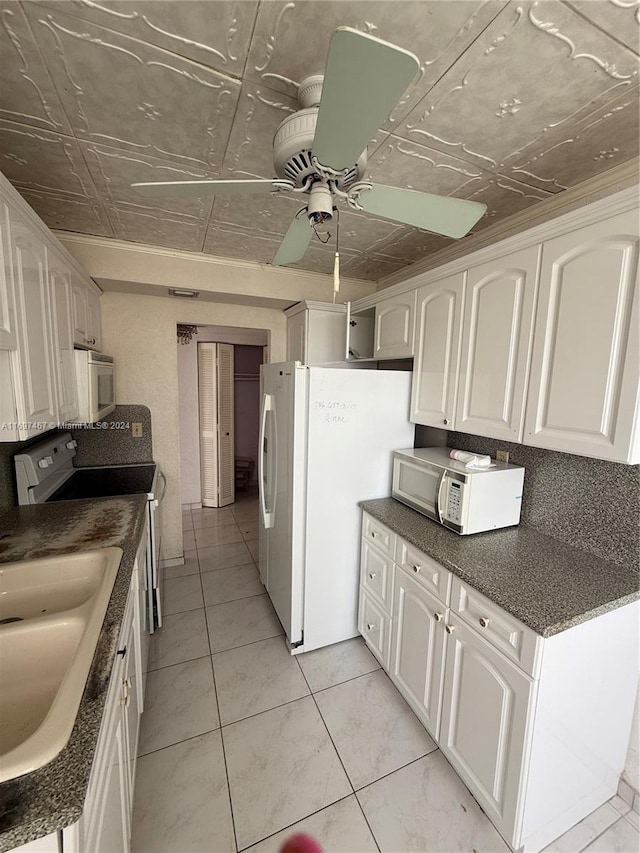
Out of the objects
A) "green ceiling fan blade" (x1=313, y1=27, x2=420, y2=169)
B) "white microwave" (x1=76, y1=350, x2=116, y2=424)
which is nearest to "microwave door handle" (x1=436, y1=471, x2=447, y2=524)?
"green ceiling fan blade" (x1=313, y1=27, x2=420, y2=169)

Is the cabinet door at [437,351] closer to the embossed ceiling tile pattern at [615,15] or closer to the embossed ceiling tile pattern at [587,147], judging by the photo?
the embossed ceiling tile pattern at [587,147]

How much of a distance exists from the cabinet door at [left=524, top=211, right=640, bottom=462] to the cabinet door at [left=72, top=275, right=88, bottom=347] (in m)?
2.28

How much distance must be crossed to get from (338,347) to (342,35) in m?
2.27

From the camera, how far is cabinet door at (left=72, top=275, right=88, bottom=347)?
192 cm

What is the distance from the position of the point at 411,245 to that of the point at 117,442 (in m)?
2.60

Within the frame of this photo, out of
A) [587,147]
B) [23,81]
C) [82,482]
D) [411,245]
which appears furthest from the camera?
[82,482]

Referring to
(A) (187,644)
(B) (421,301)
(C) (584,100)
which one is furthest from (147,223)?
(A) (187,644)

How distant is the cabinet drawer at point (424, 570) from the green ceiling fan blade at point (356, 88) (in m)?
1.48

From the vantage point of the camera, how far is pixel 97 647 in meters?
0.94

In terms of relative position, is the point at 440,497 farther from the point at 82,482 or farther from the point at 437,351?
the point at 82,482

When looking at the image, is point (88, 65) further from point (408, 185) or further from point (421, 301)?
point (421, 301)

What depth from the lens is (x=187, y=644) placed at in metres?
2.16

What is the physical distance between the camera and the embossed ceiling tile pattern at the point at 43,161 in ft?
4.41

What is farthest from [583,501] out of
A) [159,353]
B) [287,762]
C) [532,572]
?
[159,353]
